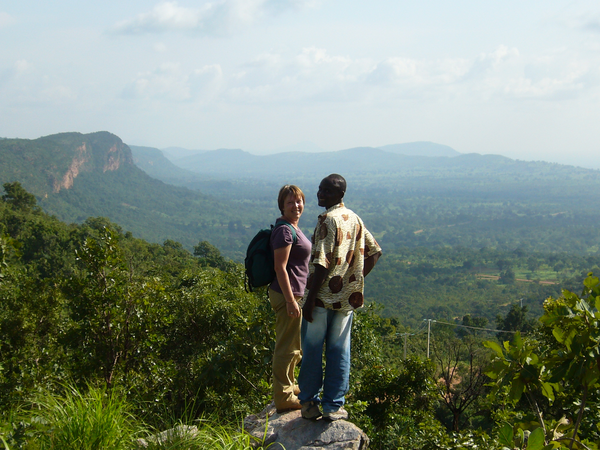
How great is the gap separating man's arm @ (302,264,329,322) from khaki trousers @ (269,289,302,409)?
214 mm

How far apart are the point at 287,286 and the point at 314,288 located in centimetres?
20

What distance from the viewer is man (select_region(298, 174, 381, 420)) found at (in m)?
3.46

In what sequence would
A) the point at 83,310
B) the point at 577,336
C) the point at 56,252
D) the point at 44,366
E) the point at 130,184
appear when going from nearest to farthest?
the point at 577,336 < the point at 83,310 < the point at 44,366 < the point at 56,252 < the point at 130,184

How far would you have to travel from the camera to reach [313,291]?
3420 mm

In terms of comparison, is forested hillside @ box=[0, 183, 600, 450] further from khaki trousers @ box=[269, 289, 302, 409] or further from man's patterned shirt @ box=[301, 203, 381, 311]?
man's patterned shirt @ box=[301, 203, 381, 311]

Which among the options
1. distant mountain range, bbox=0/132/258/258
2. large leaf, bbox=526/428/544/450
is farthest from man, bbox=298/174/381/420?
distant mountain range, bbox=0/132/258/258

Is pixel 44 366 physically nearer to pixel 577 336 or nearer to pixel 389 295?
pixel 577 336

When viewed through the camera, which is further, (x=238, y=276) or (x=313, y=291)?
(x=238, y=276)

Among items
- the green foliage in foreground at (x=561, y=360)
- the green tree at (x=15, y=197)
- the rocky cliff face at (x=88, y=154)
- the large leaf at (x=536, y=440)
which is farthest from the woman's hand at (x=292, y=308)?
the rocky cliff face at (x=88, y=154)

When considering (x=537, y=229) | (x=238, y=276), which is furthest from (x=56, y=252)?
(x=537, y=229)

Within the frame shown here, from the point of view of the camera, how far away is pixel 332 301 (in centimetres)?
348

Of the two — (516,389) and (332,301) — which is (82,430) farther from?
(516,389)

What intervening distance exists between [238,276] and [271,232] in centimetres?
1172

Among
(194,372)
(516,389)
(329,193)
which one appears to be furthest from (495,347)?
(194,372)
